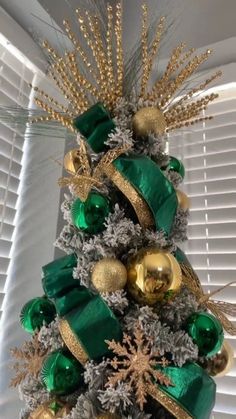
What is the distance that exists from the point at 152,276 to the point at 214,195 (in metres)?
0.54

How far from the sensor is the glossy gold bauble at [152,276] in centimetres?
43

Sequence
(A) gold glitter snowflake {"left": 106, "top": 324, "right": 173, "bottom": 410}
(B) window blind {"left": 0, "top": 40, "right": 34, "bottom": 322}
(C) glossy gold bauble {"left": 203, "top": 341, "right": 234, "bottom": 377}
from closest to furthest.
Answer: (A) gold glitter snowflake {"left": 106, "top": 324, "right": 173, "bottom": 410} → (C) glossy gold bauble {"left": 203, "top": 341, "right": 234, "bottom": 377} → (B) window blind {"left": 0, "top": 40, "right": 34, "bottom": 322}

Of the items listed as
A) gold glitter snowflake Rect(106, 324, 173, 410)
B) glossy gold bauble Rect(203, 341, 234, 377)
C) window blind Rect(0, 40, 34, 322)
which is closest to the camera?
gold glitter snowflake Rect(106, 324, 173, 410)

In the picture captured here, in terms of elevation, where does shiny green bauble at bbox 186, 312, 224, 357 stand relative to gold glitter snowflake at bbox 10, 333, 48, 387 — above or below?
above

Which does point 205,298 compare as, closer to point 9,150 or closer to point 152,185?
→ point 152,185

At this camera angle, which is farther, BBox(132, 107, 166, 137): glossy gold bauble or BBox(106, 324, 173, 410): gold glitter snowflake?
BBox(132, 107, 166, 137): glossy gold bauble

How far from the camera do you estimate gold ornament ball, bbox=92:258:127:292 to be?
0.44 meters

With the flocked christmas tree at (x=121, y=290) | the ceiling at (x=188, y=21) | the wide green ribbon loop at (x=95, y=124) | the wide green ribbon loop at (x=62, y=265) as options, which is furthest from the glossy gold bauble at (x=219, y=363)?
the ceiling at (x=188, y=21)

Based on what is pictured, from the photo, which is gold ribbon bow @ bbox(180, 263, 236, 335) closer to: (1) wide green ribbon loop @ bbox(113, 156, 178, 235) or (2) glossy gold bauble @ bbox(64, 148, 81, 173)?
(1) wide green ribbon loop @ bbox(113, 156, 178, 235)

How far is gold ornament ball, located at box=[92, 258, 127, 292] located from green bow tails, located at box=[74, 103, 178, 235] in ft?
0.23

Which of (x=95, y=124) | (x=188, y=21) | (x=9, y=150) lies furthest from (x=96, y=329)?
(x=188, y=21)

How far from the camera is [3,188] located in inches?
32.9

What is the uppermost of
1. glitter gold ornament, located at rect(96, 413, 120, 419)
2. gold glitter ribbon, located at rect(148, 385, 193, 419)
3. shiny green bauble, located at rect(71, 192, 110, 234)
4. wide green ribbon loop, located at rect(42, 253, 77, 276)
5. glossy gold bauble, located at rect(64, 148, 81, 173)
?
glossy gold bauble, located at rect(64, 148, 81, 173)

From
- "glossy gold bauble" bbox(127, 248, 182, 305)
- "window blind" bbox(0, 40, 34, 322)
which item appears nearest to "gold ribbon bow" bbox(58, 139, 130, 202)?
"glossy gold bauble" bbox(127, 248, 182, 305)
